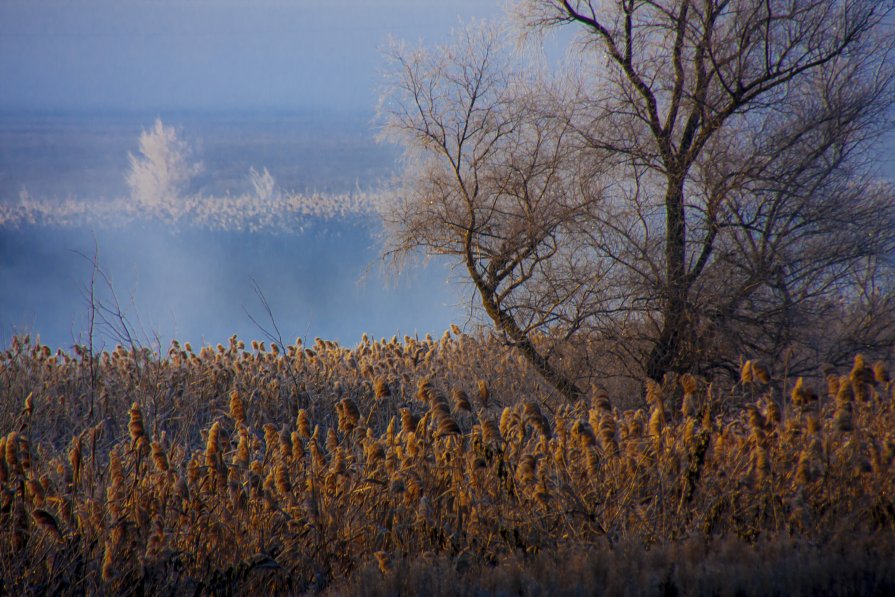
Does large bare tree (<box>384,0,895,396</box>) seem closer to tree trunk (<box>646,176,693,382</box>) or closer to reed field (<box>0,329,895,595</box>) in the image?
tree trunk (<box>646,176,693,382</box>)

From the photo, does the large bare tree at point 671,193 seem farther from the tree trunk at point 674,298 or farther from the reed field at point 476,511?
the reed field at point 476,511

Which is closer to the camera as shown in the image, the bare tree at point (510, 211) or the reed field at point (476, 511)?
the reed field at point (476, 511)

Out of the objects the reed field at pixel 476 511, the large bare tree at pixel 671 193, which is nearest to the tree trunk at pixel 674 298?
the large bare tree at pixel 671 193

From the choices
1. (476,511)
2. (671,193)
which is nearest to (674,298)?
(671,193)

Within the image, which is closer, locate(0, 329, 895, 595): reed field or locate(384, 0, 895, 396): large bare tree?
locate(0, 329, 895, 595): reed field

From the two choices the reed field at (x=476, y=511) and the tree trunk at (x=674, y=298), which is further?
the tree trunk at (x=674, y=298)

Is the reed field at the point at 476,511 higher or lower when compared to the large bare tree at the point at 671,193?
lower

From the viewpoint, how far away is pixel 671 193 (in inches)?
394

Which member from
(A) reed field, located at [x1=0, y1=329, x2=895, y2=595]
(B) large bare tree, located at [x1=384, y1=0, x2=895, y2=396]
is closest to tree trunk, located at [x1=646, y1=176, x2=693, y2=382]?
(B) large bare tree, located at [x1=384, y1=0, x2=895, y2=396]

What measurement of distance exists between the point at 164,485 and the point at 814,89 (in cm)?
1058

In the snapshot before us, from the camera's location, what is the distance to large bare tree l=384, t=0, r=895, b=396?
32.2 ft

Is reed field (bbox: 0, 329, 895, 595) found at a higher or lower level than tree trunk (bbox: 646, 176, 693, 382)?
lower

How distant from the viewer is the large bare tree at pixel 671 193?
982 centimetres

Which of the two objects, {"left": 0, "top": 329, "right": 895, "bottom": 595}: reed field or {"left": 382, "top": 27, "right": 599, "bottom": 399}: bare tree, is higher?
{"left": 382, "top": 27, "right": 599, "bottom": 399}: bare tree
